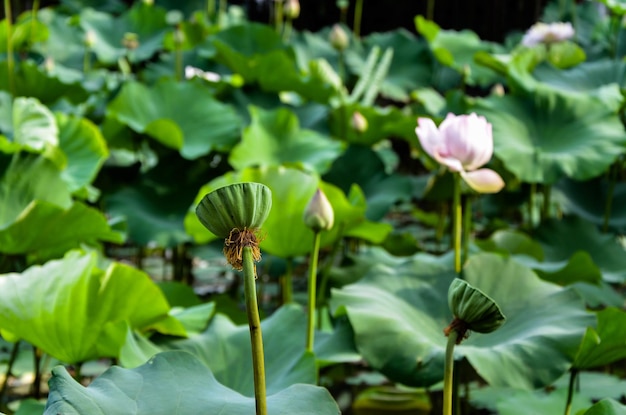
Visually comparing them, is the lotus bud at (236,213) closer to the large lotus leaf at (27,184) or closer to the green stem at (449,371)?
the green stem at (449,371)

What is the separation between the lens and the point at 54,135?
1577mm

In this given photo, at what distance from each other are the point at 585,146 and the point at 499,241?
0.30m

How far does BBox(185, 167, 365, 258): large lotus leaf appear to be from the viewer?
4.53ft

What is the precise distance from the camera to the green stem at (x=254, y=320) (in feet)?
1.71

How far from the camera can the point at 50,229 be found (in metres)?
1.34

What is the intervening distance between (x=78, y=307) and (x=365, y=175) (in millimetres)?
1284

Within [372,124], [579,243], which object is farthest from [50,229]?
[579,243]

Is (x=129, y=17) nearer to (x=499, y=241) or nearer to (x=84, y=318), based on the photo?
(x=499, y=241)

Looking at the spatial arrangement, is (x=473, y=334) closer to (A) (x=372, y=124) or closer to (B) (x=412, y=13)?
(A) (x=372, y=124)

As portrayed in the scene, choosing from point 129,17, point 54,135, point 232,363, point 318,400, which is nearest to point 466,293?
point 318,400

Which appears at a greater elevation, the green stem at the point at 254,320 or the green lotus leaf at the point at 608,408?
the green stem at the point at 254,320

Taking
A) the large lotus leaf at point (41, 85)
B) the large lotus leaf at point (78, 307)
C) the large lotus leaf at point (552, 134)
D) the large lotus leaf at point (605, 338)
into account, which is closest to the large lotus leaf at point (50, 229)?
the large lotus leaf at point (78, 307)

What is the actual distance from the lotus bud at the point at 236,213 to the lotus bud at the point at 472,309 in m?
0.21

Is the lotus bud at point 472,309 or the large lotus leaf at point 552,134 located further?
the large lotus leaf at point 552,134
